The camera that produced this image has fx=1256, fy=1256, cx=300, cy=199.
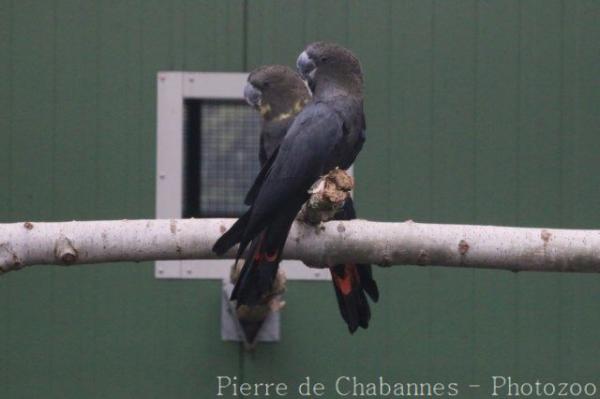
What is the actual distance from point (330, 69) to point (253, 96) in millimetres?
540

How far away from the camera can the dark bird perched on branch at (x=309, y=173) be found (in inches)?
114

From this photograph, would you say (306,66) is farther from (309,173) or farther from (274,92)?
(309,173)

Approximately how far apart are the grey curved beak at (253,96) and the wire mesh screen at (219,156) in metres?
0.35

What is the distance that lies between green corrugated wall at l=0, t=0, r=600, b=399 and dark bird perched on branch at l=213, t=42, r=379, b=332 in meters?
0.56

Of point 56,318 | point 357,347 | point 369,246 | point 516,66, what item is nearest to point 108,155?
point 56,318

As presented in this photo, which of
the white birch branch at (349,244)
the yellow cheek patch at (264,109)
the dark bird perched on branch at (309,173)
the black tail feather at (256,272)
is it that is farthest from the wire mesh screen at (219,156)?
the white birch branch at (349,244)

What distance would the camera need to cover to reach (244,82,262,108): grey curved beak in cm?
399

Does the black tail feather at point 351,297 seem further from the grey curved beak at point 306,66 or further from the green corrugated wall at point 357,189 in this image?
the green corrugated wall at point 357,189

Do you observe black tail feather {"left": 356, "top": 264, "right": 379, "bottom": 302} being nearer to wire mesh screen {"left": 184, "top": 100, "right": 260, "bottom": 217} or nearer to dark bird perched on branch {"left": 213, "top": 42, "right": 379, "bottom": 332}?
dark bird perched on branch {"left": 213, "top": 42, "right": 379, "bottom": 332}

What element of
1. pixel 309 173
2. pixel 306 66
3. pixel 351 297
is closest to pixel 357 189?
pixel 306 66

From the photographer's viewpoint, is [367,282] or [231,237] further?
[367,282]

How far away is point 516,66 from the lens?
434cm

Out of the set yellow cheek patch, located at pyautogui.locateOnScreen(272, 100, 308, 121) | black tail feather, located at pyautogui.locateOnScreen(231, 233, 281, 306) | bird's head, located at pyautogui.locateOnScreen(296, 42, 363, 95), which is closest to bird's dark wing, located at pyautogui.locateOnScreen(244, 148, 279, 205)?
black tail feather, located at pyautogui.locateOnScreen(231, 233, 281, 306)

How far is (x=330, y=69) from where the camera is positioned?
351cm
